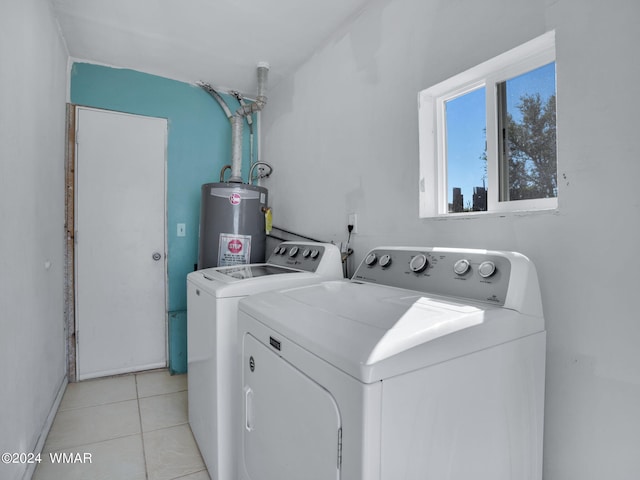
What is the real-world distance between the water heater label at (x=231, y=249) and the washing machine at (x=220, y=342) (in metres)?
0.56

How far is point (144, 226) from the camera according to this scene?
266 centimetres

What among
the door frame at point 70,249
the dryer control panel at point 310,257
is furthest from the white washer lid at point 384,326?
the door frame at point 70,249

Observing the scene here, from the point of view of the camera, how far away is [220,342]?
1320 millimetres

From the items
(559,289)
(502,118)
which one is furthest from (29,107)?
(559,289)

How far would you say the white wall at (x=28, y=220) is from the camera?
1.20m

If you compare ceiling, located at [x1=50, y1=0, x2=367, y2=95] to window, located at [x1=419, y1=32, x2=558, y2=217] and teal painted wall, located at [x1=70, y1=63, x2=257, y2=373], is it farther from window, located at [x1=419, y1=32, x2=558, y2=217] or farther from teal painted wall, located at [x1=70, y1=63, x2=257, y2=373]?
window, located at [x1=419, y1=32, x2=558, y2=217]

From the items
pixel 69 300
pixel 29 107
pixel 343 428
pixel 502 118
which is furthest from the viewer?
pixel 69 300

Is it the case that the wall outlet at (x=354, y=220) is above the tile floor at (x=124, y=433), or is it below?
above

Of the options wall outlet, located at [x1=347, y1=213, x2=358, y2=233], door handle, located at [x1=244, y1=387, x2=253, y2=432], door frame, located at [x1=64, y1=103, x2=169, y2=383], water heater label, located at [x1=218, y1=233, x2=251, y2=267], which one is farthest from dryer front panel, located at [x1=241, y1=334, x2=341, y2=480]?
door frame, located at [x1=64, y1=103, x2=169, y2=383]

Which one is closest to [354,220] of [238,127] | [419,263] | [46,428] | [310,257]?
[310,257]

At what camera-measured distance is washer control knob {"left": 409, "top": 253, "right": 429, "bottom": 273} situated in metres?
1.20

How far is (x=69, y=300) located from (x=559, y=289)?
9.56 feet

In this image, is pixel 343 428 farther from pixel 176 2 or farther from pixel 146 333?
pixel 146 333

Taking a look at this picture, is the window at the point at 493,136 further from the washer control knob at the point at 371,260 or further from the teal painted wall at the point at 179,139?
the teal painted wall at the point at 179,139
